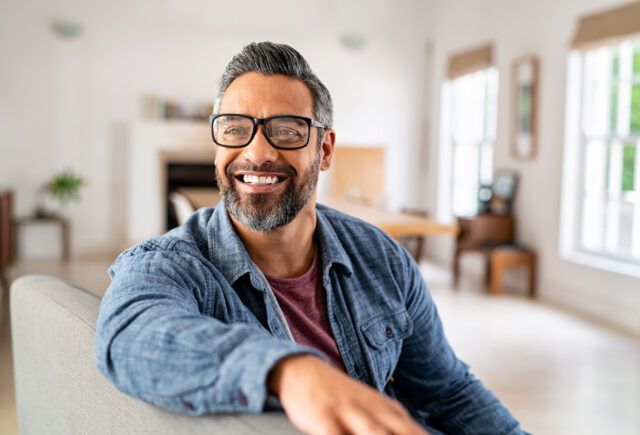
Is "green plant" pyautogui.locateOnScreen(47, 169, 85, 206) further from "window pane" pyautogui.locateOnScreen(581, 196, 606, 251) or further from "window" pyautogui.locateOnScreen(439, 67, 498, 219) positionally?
"window pane" pyautogui.locateOnScreen(581, 196, 606, 251)

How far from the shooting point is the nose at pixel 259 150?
133 centimetres

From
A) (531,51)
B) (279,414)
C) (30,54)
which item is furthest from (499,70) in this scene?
(279,414)

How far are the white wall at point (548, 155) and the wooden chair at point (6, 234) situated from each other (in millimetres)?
4692

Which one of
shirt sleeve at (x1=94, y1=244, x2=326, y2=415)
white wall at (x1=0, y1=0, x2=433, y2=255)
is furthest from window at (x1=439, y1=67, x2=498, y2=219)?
shirt sleeve at (x1=94, y1=244, x2=326, y2=415)

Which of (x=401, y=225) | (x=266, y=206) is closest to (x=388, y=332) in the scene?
(x=266, y=206)

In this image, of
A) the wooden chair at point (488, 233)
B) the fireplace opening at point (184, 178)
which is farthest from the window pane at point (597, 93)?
the fireplace opening at point (184, 178)

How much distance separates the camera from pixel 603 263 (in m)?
5.94

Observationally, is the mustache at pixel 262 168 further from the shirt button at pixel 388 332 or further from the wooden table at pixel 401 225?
the wooden table at pixel 401 225

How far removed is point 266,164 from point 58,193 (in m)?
7.36

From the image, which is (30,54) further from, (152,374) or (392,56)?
(152,374)

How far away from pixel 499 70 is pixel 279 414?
7.08 meters

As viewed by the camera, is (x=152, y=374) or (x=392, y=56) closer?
(x=152, y=374)

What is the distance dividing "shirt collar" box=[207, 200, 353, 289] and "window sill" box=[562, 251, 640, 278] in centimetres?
453

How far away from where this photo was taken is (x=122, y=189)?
8.87 m
